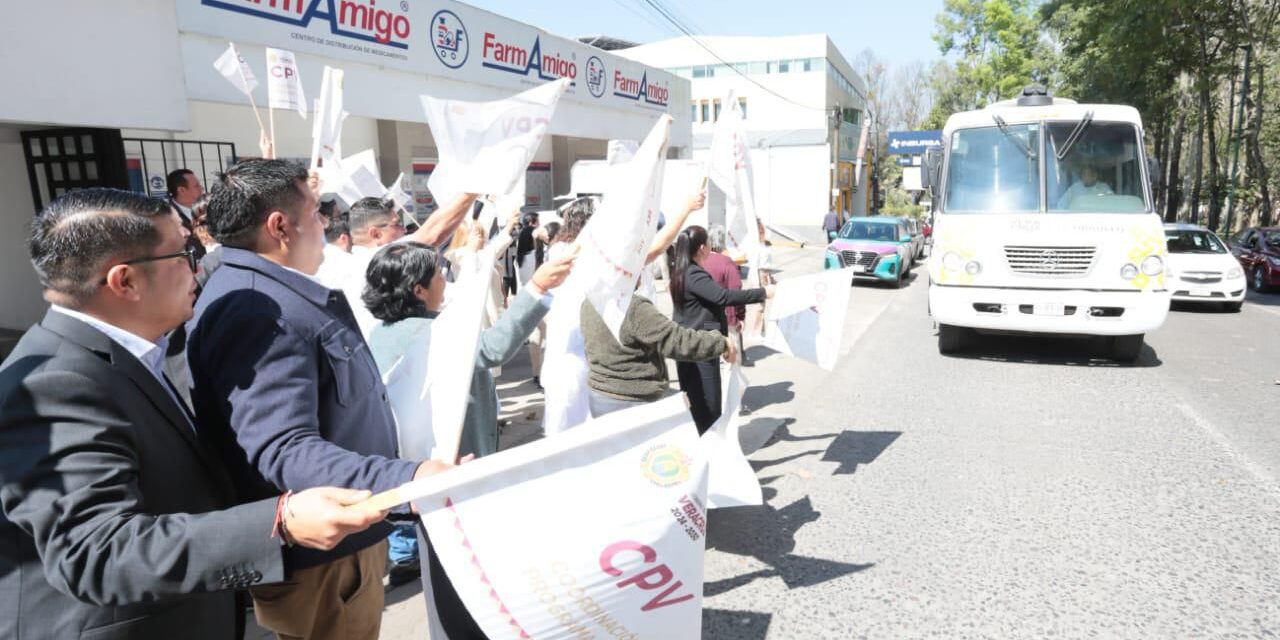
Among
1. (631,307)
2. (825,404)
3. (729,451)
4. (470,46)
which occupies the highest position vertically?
(470,46)

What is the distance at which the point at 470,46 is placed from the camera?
12.3 meters

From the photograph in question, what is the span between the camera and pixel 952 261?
8.20m

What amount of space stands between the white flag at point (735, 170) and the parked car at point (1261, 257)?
14408mm

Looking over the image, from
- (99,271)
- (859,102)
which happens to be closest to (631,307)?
(99,271)

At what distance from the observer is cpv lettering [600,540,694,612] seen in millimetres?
1726

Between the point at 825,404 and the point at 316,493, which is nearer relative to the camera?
the point at 316,493

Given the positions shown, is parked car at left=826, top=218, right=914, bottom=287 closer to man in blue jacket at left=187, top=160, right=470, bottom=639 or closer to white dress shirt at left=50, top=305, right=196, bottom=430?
man in blue jacket at left=187, top=160, right=470, bottom=639

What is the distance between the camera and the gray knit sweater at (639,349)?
12.2ft

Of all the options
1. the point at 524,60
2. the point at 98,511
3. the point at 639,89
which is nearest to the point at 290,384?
the point at 98,511

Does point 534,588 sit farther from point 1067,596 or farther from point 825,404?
point 825,404

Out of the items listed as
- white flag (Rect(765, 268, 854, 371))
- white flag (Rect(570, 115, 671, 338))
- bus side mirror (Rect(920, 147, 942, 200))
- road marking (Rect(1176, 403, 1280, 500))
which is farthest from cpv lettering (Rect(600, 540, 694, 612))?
bus side mirror (Rect(920, 147, 942, 200))

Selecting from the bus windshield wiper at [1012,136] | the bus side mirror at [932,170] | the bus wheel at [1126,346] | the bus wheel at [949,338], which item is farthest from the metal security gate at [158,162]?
the bus wheel at [1126,346]

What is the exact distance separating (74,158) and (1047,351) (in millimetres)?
10889

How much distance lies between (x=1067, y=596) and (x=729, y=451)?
171cm
